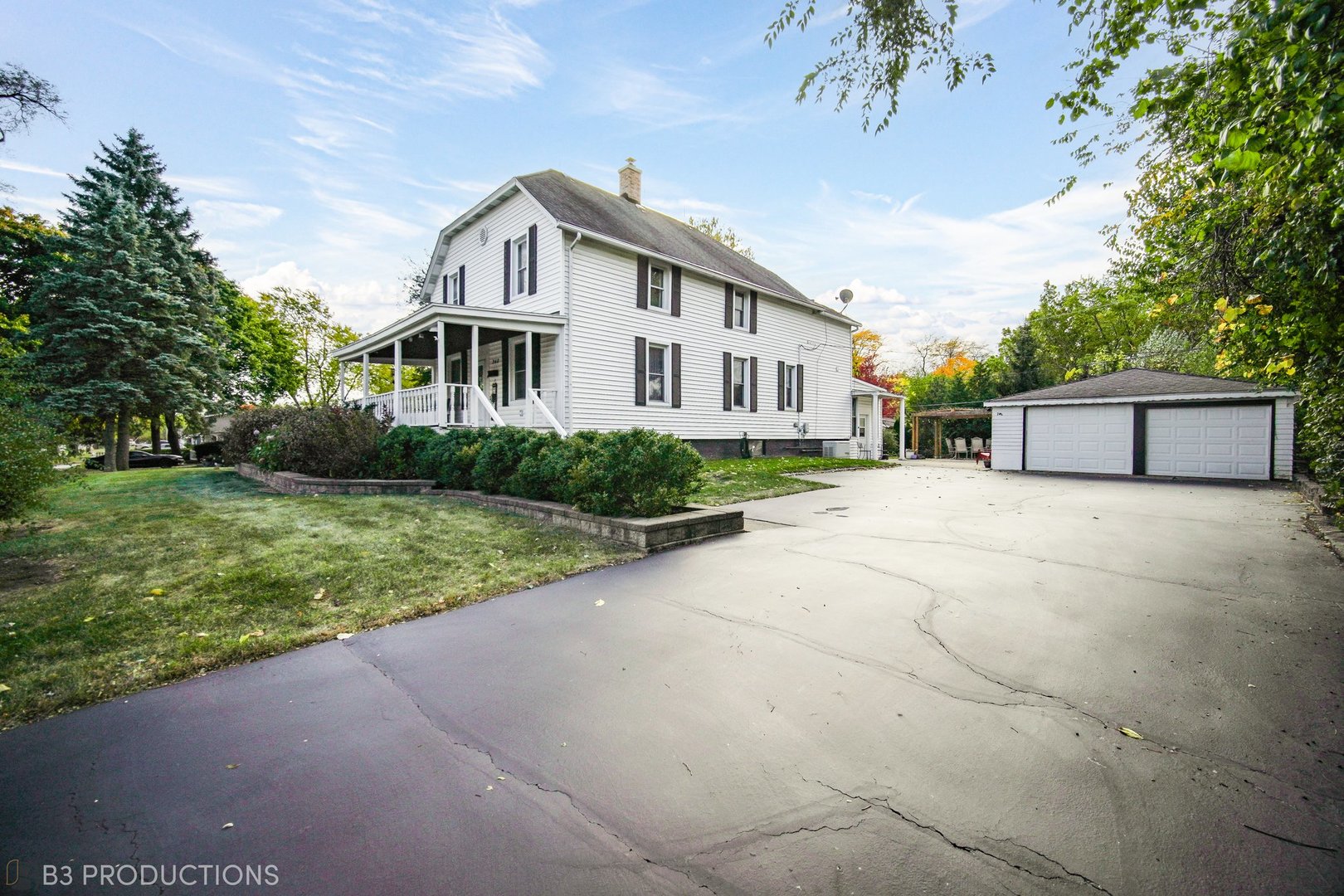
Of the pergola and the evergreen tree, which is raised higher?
the evergreen tree

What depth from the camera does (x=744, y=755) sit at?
2.22 meters

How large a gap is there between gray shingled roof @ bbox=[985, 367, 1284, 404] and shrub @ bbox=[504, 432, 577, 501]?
16.9m

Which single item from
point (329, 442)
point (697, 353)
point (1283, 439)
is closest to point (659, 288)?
point (697, 353)

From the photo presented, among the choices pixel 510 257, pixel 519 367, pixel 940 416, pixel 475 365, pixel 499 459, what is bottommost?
pixel 499 459

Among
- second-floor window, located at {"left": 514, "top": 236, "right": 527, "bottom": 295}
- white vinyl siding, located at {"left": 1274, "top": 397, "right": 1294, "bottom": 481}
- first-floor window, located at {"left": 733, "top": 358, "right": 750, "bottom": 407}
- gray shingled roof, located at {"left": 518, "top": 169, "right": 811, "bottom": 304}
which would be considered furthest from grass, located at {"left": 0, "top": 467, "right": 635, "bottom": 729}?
white vinyl siding, located at {"left": 1274, "top": 397, "right": 1294, "bottom": 481}

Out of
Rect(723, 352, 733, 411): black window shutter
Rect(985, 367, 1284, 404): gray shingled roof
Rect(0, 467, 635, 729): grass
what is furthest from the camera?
Rect(723, 352, 733, 411): black window shutter

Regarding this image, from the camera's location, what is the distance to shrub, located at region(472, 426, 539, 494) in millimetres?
8242

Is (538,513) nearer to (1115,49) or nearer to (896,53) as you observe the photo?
(896,53)

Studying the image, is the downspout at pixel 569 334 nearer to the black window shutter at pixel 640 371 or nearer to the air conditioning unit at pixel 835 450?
the black window shutter at pixel 640 371

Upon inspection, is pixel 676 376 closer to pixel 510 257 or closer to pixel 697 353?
pixel 697 353

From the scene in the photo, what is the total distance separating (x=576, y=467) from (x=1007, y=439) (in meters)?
17.4

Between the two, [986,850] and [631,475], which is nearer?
[986,850]

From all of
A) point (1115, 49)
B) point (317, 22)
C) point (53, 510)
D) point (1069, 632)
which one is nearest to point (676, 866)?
point (1069, 632)

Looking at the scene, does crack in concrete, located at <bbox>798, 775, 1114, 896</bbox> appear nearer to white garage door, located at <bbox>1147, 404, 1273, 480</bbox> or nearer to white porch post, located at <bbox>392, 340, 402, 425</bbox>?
white porch post, located at <bbox>392, 340, 402, 425</bbox>
